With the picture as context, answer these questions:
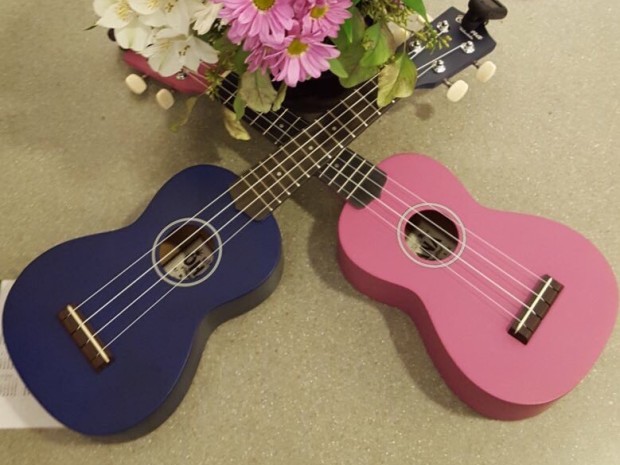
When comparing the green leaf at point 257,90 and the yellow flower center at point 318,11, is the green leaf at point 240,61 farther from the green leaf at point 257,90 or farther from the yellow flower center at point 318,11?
the yellow flower center at point 318,11

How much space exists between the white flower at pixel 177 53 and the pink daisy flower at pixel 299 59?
3.8 inches

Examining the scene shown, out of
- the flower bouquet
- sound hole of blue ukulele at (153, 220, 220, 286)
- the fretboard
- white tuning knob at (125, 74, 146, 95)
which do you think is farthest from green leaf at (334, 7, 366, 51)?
white tuning knob at (125, 74, 146, 95)

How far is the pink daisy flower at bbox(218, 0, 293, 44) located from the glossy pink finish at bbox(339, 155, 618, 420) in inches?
14.7

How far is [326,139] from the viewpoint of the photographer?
0.86 metres

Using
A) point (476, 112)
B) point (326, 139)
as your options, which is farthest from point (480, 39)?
point (326, 139)

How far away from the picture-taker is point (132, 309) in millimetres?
780

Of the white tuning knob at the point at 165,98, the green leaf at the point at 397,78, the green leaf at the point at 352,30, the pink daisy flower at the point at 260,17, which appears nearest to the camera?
the pink daisy flower at the point at 260,17

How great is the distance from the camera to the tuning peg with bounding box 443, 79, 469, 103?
0.93 m

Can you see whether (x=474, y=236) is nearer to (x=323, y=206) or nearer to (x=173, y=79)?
(x=323, y=206)

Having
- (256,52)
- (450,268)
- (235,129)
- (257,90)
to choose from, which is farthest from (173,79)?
(450,268)

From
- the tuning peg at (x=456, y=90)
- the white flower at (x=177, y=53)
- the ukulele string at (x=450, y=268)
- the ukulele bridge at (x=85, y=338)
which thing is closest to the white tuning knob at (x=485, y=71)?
the tuning peg at (x=456, y=90)

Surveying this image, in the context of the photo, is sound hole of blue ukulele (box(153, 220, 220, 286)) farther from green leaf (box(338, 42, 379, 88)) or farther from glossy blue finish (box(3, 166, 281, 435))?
green leaf (box(338, 42, 379, 88))

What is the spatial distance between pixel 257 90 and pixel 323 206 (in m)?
0.31

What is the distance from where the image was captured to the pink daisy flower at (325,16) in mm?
524
